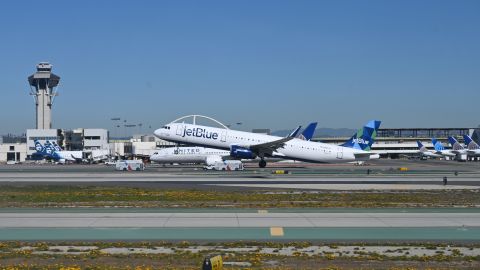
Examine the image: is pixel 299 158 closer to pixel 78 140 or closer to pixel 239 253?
pixel 239 253

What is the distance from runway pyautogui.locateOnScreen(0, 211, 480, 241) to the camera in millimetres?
20000

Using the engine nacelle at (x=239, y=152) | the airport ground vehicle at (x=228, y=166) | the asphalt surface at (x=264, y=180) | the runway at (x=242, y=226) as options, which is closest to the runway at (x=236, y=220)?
the runway at (x=242, y=226)

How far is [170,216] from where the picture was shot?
2569cm

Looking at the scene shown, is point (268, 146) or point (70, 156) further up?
point (268, 146)

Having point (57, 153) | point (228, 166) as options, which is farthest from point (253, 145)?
point (57, 153)

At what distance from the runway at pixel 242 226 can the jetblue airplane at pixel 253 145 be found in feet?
158

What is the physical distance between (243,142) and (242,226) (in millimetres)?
53434

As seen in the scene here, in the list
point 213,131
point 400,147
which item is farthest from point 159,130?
point 400,147

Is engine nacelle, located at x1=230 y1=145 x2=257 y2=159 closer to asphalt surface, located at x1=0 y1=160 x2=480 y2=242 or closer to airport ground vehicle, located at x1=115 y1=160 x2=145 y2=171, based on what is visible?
airport ground vehicle, located at x1=115 y1=160 x2=145 y2=171

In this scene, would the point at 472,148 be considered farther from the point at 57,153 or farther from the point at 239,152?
the point at 57,153

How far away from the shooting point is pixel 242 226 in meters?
22.4

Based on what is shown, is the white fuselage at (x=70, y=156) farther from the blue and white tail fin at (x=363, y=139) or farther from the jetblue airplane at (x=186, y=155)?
the blue and white tail fin at (x=363, y=139)

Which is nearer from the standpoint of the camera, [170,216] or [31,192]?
[170,216]

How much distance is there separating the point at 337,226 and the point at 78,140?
546ft
